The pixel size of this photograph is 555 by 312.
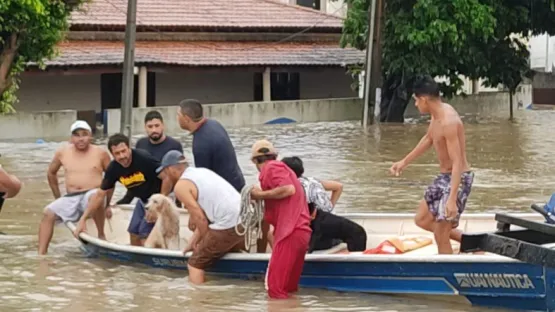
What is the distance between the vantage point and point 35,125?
3050 centimetres

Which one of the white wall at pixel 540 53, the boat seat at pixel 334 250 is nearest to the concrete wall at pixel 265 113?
the white wall at pixel 540 53

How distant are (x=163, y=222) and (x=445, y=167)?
2.85 metres

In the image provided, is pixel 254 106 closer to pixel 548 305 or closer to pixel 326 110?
pixel 326 110

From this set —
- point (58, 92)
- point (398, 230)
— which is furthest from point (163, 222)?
point (58, 92)

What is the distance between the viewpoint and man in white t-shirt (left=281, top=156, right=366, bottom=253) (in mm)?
10688

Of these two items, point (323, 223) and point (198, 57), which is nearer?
point (323, 223)

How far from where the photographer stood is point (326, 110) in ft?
125

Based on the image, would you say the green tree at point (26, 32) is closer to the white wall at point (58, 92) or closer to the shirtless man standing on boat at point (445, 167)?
the shirtless man standing on boat at point (445, 167)

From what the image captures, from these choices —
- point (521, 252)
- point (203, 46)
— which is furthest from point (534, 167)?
point (203, 46)

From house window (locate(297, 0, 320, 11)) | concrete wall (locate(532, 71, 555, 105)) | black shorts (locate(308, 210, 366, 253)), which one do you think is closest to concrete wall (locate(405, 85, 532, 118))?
concrete wall (locate(532, 71, 555, 105))

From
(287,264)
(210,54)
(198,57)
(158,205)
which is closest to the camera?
(287,264)

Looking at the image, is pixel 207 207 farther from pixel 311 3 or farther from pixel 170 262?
pixel 311 3

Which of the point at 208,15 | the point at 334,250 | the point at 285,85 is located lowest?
the point at 334,250

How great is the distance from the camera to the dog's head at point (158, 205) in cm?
1124
